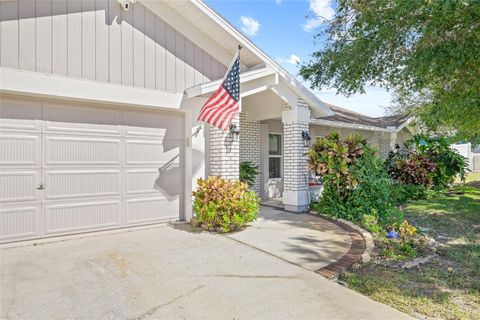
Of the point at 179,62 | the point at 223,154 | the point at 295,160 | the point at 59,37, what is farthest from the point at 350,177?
the point at 59,37

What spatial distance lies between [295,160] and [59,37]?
20.7 feet

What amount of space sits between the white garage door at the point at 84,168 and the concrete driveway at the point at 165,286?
66 centimetres

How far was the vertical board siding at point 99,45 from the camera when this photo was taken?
5055mm

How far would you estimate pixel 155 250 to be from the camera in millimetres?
5164

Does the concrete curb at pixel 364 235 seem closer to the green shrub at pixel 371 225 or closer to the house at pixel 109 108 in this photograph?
the green shrub at pixel 371 225

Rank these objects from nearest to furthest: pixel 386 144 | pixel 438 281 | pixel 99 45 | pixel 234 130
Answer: pixel 438 281 → pixel 99 45 → pixel 234 130 → pixel 386 144

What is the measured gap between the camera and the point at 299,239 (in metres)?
6.00

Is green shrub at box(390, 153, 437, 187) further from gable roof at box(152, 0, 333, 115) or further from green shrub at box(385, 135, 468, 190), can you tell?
gable roof at box(152, 0, 333, 115)

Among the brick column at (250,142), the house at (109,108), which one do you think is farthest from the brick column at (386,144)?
the house at (109,108)

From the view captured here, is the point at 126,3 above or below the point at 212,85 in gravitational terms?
above

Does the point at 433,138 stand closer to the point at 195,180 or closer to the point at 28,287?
the point at 195,180

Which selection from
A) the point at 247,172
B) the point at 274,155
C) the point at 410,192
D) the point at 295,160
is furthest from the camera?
the point at 274,155

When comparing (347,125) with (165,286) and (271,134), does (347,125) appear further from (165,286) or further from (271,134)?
(165,286)

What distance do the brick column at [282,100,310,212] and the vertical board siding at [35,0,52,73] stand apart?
603 cm
